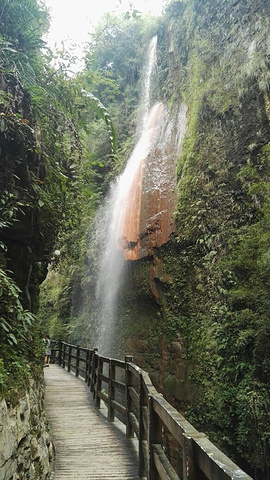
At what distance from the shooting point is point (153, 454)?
308cm

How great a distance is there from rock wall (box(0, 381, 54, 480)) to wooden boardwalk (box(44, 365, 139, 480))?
0.43 meters

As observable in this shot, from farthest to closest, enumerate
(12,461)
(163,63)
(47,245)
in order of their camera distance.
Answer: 1. (163,63)
2. (47,245)
3. (12,461)

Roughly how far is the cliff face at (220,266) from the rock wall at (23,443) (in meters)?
4.40

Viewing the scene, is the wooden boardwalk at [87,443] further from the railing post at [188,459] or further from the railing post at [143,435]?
the railing post at [188,459]

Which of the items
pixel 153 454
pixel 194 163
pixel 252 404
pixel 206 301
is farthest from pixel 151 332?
pixel 153 454

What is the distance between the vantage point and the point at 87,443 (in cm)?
529

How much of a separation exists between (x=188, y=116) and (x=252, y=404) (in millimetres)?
10664

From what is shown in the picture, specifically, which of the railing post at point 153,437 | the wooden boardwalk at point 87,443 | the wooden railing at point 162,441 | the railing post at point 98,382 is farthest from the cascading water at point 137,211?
the railing post at point 153,437

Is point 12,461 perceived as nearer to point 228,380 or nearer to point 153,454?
point 153,454

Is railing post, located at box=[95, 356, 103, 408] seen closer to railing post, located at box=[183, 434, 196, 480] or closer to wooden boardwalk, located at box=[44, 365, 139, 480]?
wooden boardwalk, located at box=[44, 365, 139, 480]

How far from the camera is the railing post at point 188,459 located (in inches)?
70.7

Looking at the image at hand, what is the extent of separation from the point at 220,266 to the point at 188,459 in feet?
24.8

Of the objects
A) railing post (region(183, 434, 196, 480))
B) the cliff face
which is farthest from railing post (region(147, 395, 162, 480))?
the cliff face

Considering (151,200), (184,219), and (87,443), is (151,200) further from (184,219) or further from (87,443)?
(87,443)
